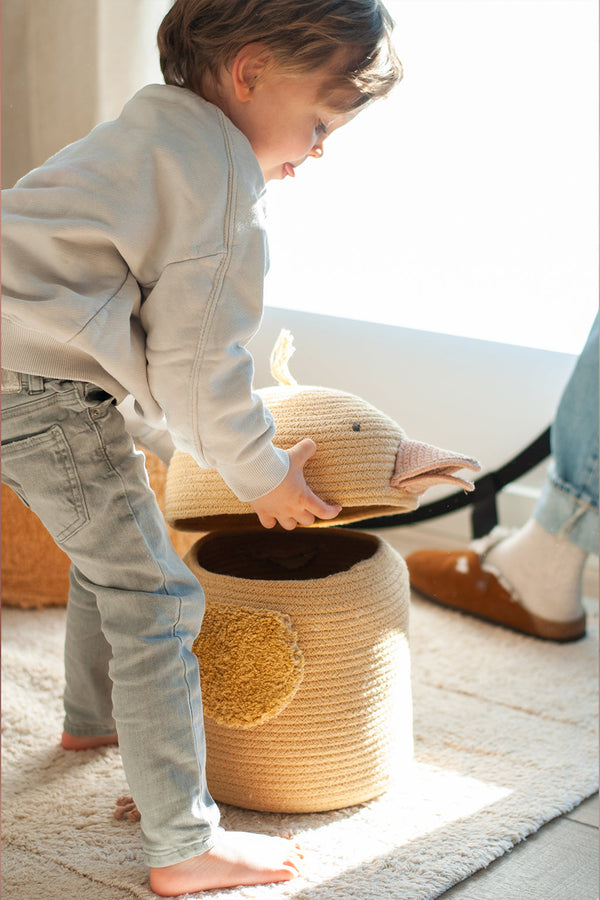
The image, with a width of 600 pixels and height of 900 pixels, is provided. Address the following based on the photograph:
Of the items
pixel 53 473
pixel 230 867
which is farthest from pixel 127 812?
pixel 53 473

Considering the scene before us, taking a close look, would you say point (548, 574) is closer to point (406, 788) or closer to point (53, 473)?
point (406, 788)

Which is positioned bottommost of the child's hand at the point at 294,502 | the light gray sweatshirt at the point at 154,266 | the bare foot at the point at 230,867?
the bare foot at the point at 230,867

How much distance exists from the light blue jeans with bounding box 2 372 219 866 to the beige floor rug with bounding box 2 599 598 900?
0.28ft

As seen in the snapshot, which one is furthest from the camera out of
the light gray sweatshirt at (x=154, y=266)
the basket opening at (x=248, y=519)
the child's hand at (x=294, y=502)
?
the basket opening at (x=248, y=519)

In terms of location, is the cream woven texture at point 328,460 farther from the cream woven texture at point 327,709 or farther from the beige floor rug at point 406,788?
the beige floor rug at point 406,788

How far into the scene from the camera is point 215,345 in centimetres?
78

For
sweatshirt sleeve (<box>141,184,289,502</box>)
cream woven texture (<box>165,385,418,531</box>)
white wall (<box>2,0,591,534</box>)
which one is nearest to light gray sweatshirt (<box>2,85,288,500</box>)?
sweatshirt sleeve (<box>141,184,289,502</box>)

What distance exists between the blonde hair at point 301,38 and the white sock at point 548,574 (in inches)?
32.8

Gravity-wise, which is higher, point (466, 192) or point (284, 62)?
point (284, 62)

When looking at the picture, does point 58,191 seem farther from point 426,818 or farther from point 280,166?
point 426,818

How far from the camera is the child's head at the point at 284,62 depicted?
81 cm

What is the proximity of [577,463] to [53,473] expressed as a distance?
0.91 m

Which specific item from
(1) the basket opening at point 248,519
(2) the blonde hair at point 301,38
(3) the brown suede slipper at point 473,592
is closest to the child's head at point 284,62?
(2) the blonde hair at point 301,38

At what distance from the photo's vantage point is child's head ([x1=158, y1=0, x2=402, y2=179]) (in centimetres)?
81
